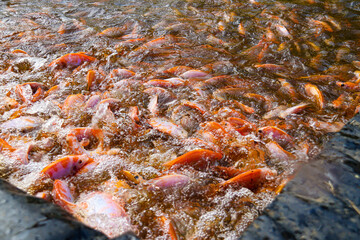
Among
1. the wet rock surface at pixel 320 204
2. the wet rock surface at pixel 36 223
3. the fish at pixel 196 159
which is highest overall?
the wet rock surface at pixel 36 223

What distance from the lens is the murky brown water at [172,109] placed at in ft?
7.59

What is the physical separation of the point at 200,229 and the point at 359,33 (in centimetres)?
587

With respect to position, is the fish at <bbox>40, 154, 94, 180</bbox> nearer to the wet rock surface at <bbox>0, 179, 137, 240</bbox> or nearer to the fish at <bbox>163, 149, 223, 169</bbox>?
the fish at <bbox>163, 149, 223, 169</bbox>

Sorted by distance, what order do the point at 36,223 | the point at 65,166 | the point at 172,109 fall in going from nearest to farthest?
the point at 36,223 → the point at 65,166 → the point at 172,109

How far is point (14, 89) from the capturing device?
3924 millimetres

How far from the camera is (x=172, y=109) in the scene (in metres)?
3.62

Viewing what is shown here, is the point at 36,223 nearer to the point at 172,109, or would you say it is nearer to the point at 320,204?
the point at 320,204

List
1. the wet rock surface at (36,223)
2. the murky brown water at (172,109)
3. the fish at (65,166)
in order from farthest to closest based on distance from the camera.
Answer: the fish at (65,166), the murky brown water at (172,109), the wet rock surface at (36,223)

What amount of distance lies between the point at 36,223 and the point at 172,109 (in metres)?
2.50

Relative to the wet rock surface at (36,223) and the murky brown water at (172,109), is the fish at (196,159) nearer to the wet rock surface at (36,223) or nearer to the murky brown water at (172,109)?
the murky brown water at (172,109)

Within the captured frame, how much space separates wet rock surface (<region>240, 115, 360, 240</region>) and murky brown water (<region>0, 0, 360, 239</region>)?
2.37 feet

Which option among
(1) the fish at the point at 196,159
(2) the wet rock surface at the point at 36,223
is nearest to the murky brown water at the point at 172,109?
(1) the fish at the point at 196,159

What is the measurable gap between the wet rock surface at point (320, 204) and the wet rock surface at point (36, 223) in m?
0.74

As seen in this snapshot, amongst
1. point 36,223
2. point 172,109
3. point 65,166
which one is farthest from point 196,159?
point 36,223
